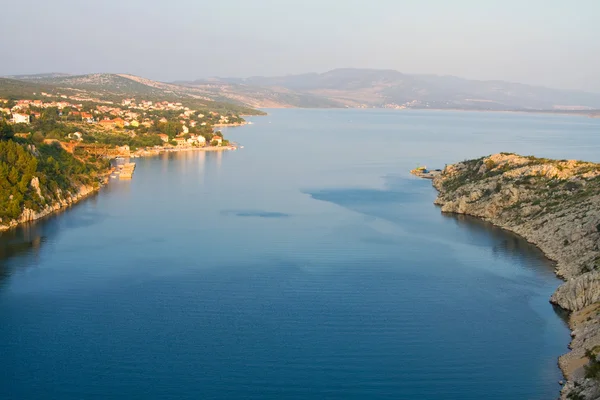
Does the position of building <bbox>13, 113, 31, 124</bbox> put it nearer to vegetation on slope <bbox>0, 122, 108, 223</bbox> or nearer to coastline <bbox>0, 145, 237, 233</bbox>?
coastline <bbox>0, 145, 237, 233</bbox>

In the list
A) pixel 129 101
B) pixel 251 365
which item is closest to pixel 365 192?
pixel 251 365

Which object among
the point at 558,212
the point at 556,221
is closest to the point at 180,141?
the point at 558,212

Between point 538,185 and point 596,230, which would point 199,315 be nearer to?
point 596,230

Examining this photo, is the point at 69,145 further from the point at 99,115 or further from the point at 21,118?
the point at 99,115

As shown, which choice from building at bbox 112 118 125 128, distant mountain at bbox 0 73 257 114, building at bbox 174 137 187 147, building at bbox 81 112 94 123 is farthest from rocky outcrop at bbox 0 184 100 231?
distant mountain at bbox 0 73 257 114

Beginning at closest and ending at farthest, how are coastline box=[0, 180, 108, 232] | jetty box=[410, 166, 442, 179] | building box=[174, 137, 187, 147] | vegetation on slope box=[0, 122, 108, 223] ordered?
coastline box=[0, 180, 108, 232], vegetation on slope box=[0, 122, 108, 223], jetty box=[410, 166, 442, 179], building box=[174, 137, 187, 147]

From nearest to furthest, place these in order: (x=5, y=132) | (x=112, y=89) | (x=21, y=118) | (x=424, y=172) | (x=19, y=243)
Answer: (x=19, y=243) → (x=5, y=132) → (x=424, y=172) → (x=21, y=118) → (x=112, y=89)

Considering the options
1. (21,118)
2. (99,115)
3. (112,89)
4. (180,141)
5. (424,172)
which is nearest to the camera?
(424,172)
